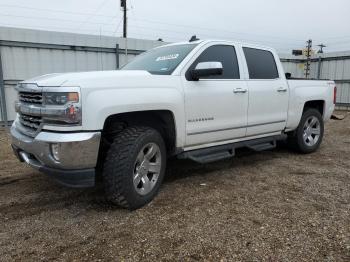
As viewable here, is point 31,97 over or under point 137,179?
over

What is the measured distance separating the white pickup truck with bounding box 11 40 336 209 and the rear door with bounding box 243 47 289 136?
0.05 feet

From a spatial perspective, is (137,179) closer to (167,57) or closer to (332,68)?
(167,57)

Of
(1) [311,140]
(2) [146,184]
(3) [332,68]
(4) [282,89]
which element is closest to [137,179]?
(2) [146,184]

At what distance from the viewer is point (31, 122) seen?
3.53m

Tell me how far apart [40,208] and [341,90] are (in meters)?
15.8

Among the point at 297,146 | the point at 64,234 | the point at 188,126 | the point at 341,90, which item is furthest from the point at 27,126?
the point at 341,90

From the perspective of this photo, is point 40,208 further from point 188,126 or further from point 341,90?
point 341,90

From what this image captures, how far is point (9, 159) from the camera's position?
19.8 ft

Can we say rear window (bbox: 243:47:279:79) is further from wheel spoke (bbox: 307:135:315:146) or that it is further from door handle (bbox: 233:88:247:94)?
wheel spoke (bbox: 307:135:315:146)

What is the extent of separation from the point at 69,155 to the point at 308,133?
4868 mm

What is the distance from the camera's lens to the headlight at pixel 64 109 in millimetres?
3070

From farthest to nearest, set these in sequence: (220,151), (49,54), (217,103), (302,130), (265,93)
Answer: (49,54)
(302,130)
(265,93)
(220,151)
(217,103)

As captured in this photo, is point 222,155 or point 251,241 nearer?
point 251,241

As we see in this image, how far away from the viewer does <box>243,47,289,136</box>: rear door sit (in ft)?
16.3
